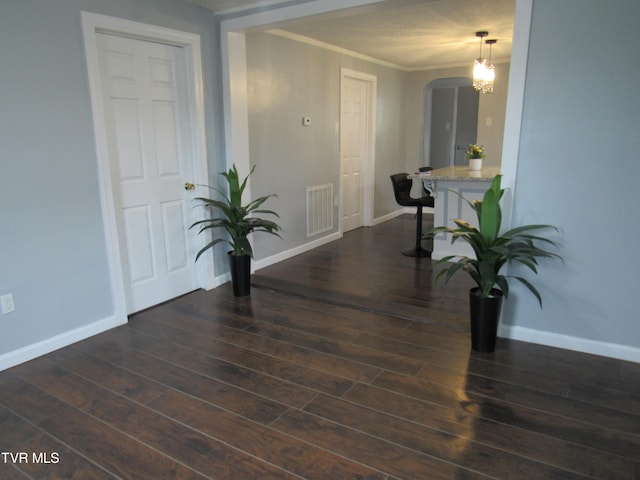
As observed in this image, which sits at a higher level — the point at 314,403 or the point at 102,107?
the point at 102,107

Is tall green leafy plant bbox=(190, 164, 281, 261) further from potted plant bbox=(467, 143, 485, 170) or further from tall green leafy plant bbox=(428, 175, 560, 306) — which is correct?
potted plant bbox=(467, 143, 485, 170)

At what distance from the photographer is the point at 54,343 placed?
111 inches

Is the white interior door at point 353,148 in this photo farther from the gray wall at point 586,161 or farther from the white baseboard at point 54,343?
the white baseboard at point 54,343

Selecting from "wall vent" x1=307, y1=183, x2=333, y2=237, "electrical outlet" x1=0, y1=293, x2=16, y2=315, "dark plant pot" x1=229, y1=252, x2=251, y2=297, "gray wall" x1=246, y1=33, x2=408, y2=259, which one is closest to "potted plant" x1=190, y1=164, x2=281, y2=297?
"dark plant pot" x1=229, y1=252, x2=251, y2=297

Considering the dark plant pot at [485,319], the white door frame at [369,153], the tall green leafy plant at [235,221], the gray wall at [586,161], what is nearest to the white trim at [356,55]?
the white door frame at [369,153]

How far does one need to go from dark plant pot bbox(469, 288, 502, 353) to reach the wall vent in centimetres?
271

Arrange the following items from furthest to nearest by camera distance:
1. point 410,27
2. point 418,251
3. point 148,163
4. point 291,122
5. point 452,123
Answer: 1. point 452,123
2. point 418,251
3. point 291,122
4. point 410,27
5. point 148,163

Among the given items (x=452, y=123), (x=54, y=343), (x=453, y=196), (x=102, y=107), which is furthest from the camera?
(x=452, y=123)

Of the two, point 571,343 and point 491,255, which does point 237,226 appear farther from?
point 571,343

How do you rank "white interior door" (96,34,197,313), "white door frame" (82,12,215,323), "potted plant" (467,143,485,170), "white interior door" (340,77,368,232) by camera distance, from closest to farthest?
"white door frame" (82,12,215,323) → "white interior door" (96,34,197,313) → "potted plant" (467,143,485,170) → "white interior door" (340,77,368,232)

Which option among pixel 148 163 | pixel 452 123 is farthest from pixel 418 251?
pixel 452 123

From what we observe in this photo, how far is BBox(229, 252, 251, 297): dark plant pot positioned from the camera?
3.70 metres

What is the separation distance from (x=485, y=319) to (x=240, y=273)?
1962mm

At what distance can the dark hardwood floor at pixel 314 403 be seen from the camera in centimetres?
184
